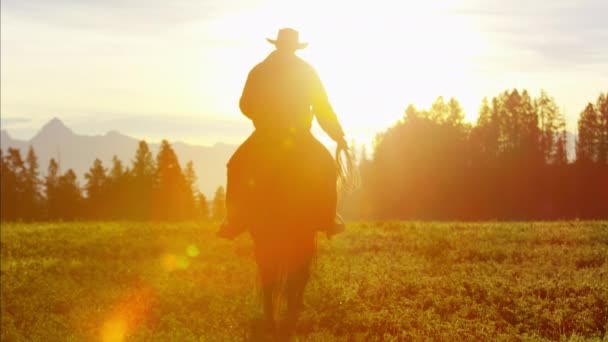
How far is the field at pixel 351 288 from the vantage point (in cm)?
1105

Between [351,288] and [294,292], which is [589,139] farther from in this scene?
[294,292]

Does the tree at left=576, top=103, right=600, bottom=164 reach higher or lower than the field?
higher

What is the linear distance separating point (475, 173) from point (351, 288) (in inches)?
2752

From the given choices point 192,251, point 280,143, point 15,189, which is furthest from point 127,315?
point 15,189

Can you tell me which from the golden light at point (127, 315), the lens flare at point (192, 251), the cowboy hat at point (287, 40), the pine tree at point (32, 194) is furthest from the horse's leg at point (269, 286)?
the pine tree at point (32, 194)

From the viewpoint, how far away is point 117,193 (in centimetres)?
9600

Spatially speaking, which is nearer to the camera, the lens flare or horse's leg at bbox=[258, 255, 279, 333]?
horse's leg at bbox=[258, 255, 279, 333]

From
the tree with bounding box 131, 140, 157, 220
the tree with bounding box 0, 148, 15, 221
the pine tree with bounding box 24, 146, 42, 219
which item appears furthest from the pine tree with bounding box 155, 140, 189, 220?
the tree with bounding box 0, 148, 15, 221

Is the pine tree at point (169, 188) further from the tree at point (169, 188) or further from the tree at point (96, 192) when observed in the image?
the tree at point (96, 192)

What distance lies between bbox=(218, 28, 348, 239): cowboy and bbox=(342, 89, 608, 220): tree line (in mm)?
66917

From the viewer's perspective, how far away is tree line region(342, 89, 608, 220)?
76750 mm

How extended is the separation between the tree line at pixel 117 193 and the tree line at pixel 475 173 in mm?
25820

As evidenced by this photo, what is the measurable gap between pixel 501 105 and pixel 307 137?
89.9 meters

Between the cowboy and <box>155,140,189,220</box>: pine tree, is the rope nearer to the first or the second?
the cowboy
